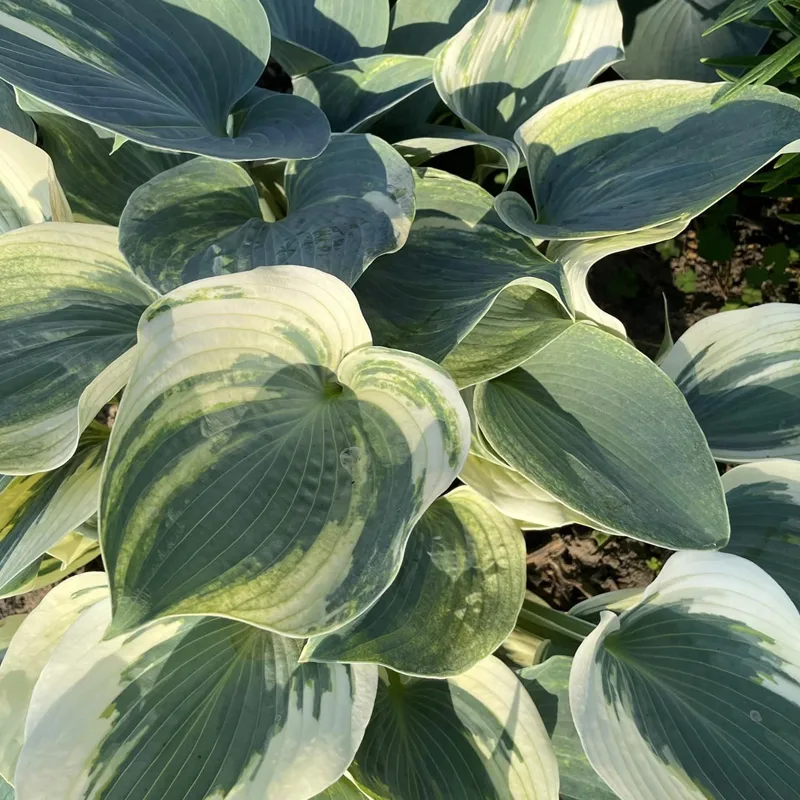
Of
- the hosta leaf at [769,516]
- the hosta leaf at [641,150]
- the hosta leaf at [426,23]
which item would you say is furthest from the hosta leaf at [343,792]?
the hosta leaf at [426,23]

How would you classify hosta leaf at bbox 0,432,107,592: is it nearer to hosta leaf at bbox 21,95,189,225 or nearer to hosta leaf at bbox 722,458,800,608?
hosta leaf at bbox 21,95,189,225

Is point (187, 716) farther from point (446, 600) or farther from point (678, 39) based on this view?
point (678, 39)

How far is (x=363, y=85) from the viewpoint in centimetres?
98

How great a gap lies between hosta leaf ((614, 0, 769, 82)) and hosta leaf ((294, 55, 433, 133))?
492 millimetres

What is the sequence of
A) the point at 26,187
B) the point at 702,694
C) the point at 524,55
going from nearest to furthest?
the point at 702,694
the point at 26,187
the point at 524,55

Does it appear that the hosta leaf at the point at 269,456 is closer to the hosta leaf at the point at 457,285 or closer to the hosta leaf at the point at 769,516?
the hosta leaf at the point at 457,285

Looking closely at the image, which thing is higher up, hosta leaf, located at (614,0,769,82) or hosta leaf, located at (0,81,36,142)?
hosta leaf, located at (0,81,36,142)

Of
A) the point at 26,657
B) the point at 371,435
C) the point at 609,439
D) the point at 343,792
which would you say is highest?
the point at 371,435

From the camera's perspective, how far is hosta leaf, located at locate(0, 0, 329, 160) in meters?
0.68

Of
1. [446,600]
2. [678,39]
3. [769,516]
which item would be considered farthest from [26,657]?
[678,39]

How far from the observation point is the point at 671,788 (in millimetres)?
737

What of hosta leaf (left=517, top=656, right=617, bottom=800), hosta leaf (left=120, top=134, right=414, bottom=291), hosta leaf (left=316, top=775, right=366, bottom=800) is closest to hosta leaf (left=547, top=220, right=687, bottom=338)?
hosta leaf (left=120, top=134, right=414, bottom=291)

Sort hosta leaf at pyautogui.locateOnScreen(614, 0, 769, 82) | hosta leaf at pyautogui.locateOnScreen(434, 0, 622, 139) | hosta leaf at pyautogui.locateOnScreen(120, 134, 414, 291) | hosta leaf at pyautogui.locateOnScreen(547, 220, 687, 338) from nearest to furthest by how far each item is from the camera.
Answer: hosta leaf at pyautogui.locateOnScreen(120, 134, 414, 291)
hosta leaf at pyautogui.locateOnScreen(547, 220, 687, 338)
hosta leaf at pyautogui.locateOnScreen(434, 0, 622, 139)
hosta leaf at pyautogui.locateOnScreen(614, 0, 769, 82)

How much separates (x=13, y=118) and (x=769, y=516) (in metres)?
1.10
